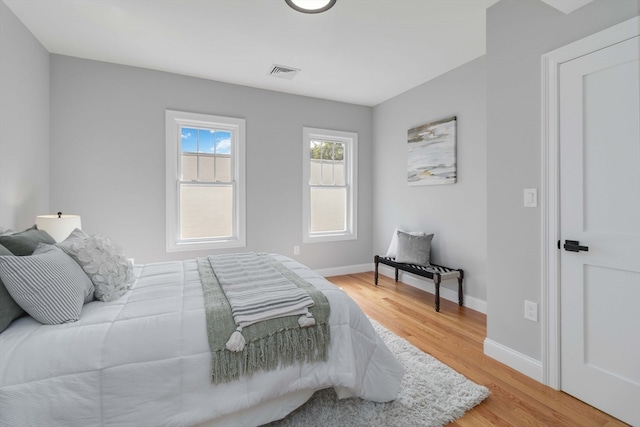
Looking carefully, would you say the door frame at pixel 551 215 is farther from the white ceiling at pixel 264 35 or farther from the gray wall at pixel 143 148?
the gray wall at pixel 143 148

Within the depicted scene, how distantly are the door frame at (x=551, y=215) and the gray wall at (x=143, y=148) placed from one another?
3058 mm

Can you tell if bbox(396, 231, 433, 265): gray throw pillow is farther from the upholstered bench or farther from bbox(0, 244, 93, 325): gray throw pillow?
bbox(0, 244, 93, 325): gray throw pillow

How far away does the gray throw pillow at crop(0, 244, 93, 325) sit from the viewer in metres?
1.28

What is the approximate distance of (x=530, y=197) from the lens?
2.07m

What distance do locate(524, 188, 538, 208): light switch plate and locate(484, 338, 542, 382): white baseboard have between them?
1.08 m

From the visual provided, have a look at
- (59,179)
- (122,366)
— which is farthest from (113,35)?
(122,366)

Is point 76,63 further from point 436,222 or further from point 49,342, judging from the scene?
point 436,222

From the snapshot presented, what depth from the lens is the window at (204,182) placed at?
3.70 m

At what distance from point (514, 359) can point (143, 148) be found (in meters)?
4.24

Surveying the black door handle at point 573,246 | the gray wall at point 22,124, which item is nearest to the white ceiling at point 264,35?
the gray wall at point 22,124

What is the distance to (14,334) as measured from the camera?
1233 mm

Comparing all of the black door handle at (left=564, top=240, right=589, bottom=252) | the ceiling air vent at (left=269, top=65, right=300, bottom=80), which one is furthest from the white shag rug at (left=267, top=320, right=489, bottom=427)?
the ceiling air vent at (left=269, top=65, right=300, bottom=80)

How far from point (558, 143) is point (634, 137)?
35 centimetres

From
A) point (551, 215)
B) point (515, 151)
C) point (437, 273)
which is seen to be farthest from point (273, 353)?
point (437, 273)
